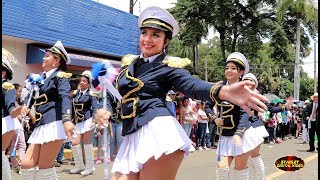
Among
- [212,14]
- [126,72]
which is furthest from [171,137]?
[212,14]

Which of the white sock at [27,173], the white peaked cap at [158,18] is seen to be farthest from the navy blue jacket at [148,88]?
the white sock at [27,173]

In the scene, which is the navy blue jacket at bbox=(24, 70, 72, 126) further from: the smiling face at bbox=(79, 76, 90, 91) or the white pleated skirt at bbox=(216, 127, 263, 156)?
the smiling face at bbox=(79, 76, 90, 91)

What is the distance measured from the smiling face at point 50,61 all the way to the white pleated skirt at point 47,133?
727 mm

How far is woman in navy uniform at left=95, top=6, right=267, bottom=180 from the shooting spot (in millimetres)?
3242

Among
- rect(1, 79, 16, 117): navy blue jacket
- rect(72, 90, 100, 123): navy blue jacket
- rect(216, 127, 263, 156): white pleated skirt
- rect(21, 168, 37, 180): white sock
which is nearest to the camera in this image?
rect(1, 79, 16, 117): navy blue jacket

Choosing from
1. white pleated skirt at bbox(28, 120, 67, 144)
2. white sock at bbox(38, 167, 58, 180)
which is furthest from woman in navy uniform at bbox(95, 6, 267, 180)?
white sock at bbox(38, 167, 58, 180)

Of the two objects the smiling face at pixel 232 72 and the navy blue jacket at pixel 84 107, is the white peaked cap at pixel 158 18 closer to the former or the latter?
the smiling face at pixel 232 72

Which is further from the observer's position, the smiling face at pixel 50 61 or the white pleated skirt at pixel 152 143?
the smiling face at pixel 50 61

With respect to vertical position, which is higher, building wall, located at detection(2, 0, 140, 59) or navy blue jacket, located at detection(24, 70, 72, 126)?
building wall, located at detection(2, 0, 140, 59)

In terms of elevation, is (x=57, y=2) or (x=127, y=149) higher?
(x=57, y=2)

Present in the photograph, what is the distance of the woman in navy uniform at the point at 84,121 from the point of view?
8258 mm

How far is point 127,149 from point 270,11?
105ft

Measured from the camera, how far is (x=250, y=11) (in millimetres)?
33438

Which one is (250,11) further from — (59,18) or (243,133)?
(243,133)
